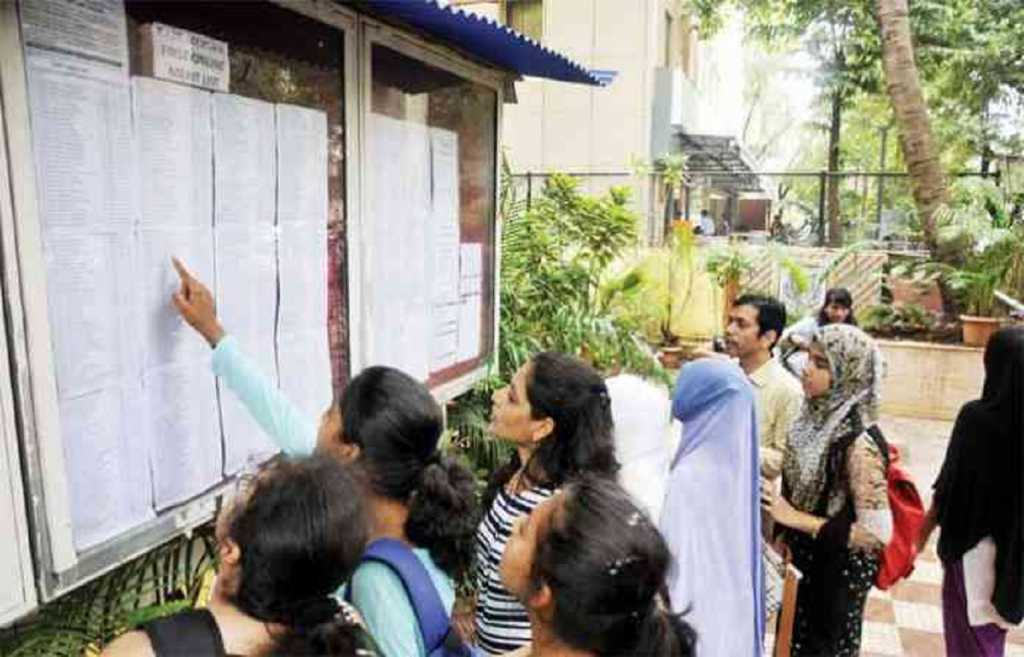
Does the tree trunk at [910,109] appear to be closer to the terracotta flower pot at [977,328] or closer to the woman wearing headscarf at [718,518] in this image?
the terracotta flower pot at [977,328]

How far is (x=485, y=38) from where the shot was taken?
2754mm

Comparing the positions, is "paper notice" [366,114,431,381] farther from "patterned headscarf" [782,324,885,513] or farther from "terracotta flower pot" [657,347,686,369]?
"terracotta flower pot" [657,347,686,369]

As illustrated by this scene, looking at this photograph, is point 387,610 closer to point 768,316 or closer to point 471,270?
point 471,270

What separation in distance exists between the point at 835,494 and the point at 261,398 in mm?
1705

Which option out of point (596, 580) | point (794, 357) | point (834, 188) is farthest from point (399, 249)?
point (834, 188)

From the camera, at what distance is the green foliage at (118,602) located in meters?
1.78

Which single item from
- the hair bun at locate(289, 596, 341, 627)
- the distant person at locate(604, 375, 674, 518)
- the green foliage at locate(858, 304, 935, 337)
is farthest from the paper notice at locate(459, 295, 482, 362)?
the green foliage at locate(858, 304, 935, 337)

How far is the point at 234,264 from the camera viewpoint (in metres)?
1.99

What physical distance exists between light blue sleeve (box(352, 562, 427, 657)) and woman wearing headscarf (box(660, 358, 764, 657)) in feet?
2.73

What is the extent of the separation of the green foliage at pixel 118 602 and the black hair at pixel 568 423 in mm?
951

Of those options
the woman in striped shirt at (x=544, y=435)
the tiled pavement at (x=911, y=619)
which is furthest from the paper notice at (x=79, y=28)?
the tiled pavement at (x=911, y=619)

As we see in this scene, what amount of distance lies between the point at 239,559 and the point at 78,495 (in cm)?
62

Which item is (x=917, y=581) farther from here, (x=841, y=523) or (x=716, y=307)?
(x=716, y=307)

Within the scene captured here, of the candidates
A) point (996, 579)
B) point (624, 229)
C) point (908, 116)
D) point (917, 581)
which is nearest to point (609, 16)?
point (908, 116)
